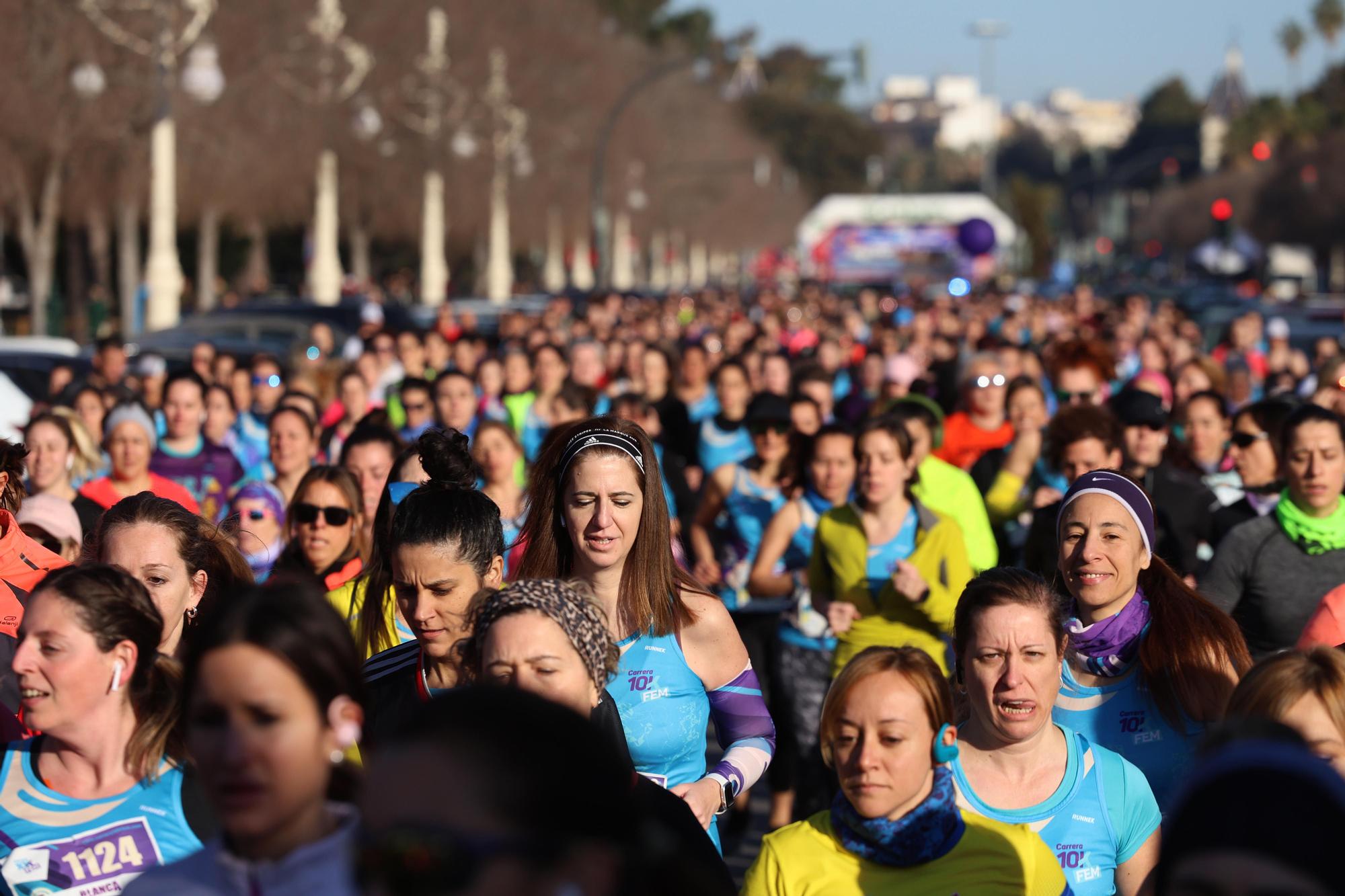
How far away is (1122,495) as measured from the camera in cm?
523

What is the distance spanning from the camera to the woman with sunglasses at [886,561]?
6.75 meters

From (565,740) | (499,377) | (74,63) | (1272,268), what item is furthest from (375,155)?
(1272,268)

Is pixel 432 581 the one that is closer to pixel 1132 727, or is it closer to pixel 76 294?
pixel 1132 727

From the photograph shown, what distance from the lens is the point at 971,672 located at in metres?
4.36

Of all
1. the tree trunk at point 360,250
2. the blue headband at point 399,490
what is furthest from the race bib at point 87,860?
the tree trunk at point 360,250

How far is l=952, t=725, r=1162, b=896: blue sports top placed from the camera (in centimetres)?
416

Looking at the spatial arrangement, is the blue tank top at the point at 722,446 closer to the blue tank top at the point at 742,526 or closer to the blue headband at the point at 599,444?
the blue tank top at the point at 742,526

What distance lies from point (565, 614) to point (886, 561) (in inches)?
138

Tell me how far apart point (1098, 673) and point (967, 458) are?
5.21 meters

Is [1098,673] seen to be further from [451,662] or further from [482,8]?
[482,8]

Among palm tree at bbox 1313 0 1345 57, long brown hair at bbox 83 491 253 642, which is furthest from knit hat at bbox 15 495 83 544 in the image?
palm tree at bbox 1313 0 1345 57

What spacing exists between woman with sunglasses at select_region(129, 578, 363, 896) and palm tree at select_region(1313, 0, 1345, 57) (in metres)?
126

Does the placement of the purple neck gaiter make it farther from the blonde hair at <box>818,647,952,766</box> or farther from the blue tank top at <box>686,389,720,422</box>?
the blue tank top at <box>686,389,720,422</box>

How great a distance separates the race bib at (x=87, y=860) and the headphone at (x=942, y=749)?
1.49m
